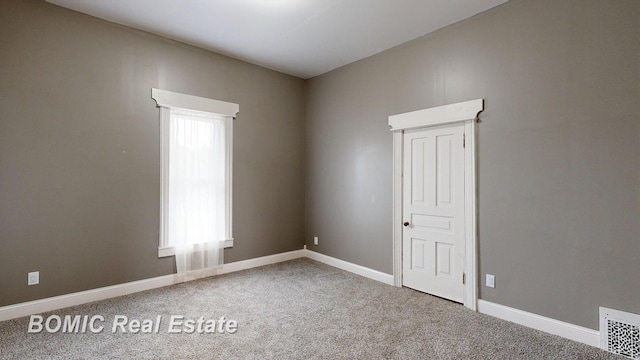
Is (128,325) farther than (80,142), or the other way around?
(80,142)

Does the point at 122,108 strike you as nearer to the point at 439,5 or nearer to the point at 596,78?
the point at 439,5

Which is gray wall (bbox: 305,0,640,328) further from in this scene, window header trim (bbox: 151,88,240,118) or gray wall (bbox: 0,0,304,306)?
gray wall (bbox: 0,0,304,306)

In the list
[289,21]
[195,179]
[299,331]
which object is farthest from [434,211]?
[195,179]

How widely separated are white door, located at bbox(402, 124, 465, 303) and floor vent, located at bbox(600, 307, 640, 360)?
113 centimetres

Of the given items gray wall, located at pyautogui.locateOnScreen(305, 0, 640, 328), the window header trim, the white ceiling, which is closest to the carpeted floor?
gray wall, located at pyautogui.locateOnScreen(305, 0, 640, 328)

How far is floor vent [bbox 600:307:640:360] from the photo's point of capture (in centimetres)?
229

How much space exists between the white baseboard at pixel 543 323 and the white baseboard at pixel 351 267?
1194 mm

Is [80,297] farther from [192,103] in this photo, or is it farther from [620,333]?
[620,333]

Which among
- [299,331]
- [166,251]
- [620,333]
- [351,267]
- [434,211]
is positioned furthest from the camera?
[351,267]

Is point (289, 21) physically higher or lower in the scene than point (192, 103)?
higher

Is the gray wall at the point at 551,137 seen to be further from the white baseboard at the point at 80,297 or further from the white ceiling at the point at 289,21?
the white baseboard at the point at 80,297

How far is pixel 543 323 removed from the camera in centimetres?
272

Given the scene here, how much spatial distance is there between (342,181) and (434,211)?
1.52 metres

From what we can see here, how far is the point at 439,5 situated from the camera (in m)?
3.02
